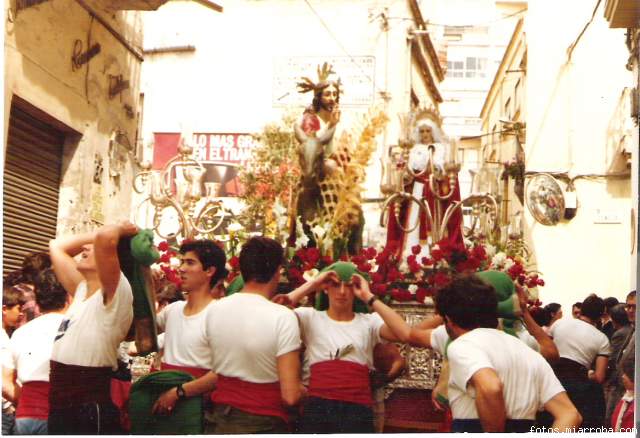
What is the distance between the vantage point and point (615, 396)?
574 centimetres

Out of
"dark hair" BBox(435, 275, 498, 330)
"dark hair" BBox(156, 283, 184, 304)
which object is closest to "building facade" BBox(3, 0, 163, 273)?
"dark hair" BBox(156, 283, 184, 304)

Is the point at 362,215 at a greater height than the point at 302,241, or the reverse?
the point at 362,215

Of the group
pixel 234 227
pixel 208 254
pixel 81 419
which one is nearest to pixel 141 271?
pixel 208 254

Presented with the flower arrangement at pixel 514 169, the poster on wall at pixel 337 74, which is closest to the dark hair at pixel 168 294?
the poster on wall at pixel 337 74

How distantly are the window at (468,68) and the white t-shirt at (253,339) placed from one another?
8365mm

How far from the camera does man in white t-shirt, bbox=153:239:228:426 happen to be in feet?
13.0

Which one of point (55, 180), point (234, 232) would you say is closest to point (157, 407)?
point (234, 232)

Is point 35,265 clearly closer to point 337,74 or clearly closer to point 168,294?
point 168,294

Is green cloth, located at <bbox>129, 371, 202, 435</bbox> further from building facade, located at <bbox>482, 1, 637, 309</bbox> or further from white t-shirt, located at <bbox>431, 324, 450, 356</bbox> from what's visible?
building facade, located at <bbox>482, 1, 637, 309</bbox>

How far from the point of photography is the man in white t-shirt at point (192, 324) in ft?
13.0

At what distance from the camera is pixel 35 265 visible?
487 centimetres

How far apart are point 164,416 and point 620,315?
2.94 meters

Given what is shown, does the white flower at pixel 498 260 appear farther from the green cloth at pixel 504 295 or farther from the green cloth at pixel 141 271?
the green cloth at pixel 141 271

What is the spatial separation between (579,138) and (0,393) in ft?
16.7
